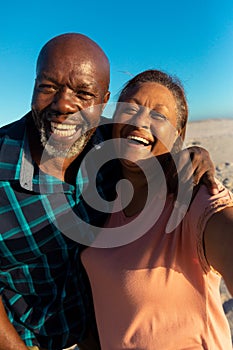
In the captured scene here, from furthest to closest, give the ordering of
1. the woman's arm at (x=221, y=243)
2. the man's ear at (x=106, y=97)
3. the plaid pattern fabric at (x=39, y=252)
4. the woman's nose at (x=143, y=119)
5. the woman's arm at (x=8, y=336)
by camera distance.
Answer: the man's ear at (x=106, y=97)
the woman's arm at (x=8, y=336)
the plaid pattern fabric at (x=39, y=252)
the woman's nose at (x=143, y=119)
the woman's arm at (x=221, y=243)

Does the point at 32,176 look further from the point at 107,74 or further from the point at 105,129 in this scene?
the point at 107,74

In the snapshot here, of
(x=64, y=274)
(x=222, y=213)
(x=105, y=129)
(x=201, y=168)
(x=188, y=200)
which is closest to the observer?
(x=222, y=213)

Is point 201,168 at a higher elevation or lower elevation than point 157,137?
lower

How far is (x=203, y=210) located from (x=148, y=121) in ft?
2.30

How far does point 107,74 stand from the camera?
2510 millimetres

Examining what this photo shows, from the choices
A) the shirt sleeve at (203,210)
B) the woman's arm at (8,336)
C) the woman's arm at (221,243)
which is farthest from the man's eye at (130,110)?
the woman's arm at (8,336)

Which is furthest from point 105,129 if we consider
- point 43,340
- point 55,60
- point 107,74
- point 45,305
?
point 43,340

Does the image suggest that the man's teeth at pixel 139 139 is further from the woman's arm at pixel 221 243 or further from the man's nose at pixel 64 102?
the woman's arm at pixel 221 243

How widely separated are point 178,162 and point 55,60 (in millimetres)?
1074

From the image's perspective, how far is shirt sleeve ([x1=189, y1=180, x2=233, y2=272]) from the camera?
144 cm

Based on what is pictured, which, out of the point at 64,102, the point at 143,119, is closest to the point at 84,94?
the point at 64,102

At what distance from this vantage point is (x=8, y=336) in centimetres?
225

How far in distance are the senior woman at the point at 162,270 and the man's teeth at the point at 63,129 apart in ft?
1.87

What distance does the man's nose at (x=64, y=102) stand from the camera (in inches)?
90.9
